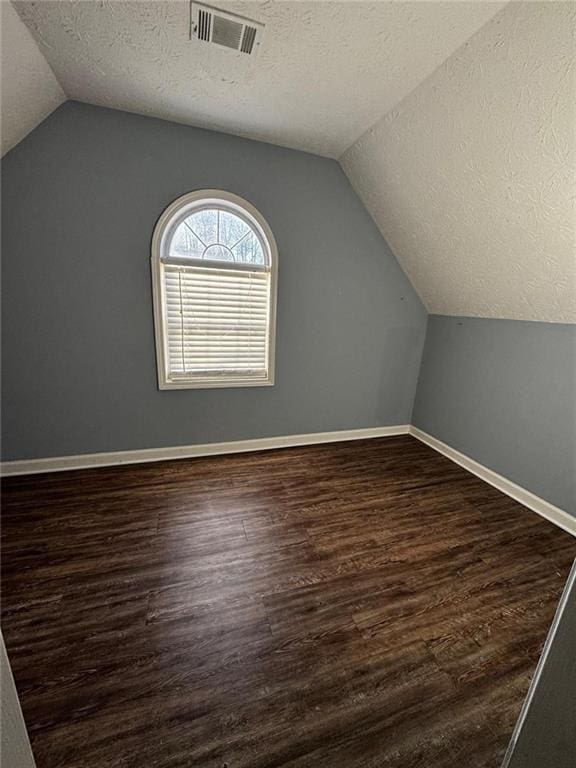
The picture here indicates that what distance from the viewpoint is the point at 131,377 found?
2434mm

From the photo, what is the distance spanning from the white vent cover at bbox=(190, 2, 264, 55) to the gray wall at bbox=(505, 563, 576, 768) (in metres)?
2.18

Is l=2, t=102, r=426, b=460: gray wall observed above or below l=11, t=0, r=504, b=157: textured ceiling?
below

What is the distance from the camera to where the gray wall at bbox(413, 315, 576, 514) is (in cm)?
212

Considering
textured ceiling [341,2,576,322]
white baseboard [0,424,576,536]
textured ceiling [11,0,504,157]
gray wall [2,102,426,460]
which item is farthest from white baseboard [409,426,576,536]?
textured ceiling [11,0,504,157]

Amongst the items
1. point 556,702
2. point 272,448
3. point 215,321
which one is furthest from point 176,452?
point 556,702

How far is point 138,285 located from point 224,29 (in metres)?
1.51

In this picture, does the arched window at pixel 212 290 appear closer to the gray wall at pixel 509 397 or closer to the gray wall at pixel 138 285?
the gray wall at pixel 138 285

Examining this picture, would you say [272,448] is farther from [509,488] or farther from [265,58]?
[265,58]

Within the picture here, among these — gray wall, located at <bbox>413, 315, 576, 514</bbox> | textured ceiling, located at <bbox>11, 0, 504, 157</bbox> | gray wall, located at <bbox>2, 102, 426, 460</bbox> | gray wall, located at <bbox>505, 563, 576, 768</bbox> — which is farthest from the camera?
gray wall, located at <bbox>413, 315, 576, 514</bbox>

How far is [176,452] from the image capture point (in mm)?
2689

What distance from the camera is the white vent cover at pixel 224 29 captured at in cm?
129

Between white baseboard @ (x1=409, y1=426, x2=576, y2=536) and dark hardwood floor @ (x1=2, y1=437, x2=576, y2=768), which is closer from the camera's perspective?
dark hardwood floor @ (x1=2, y1=437, x2=576, y2=768)

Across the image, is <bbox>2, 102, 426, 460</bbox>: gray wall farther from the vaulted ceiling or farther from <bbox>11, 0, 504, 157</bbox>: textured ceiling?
<bbox>11, 0, 504, 157</bbox>: textured ceiling

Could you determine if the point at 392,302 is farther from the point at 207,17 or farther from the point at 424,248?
the point at 207,17
